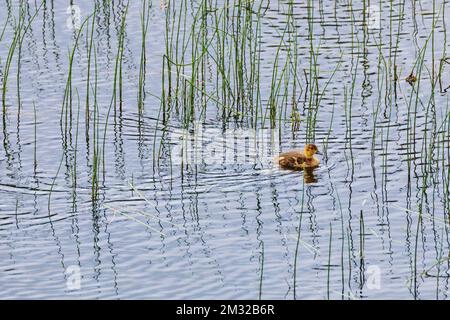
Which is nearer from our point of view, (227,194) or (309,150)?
(227,194)

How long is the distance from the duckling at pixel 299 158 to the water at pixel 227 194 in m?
0.08

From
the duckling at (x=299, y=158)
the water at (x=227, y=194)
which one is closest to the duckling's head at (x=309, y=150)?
the duckling at (x=299, y=158)

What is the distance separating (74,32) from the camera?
15.9 m

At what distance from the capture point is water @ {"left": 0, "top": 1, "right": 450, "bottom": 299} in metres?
9.73

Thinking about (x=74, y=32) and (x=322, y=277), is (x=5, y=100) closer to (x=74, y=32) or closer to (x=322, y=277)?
(x=74, y=32)

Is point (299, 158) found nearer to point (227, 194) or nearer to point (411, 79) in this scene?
point (227, 194)

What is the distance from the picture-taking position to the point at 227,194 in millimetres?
11430

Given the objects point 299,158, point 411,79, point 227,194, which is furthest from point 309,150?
point 411,79

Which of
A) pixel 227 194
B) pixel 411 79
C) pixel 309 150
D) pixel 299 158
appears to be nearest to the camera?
pixel 227 194

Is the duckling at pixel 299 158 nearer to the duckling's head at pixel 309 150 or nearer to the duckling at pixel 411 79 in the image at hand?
the duckling's head at pixel 309 150

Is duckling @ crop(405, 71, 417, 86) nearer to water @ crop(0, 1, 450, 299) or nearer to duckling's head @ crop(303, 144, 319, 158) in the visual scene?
water @ crop(0, 1, 450, 299)

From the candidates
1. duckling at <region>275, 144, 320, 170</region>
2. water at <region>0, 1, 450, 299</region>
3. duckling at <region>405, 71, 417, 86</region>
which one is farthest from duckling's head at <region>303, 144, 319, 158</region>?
duckling at <region>405, 71, 417, 86</region>

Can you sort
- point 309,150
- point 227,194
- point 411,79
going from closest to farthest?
point 227,194 → point 309,150 → point 411,79

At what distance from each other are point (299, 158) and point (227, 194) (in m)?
0.77
